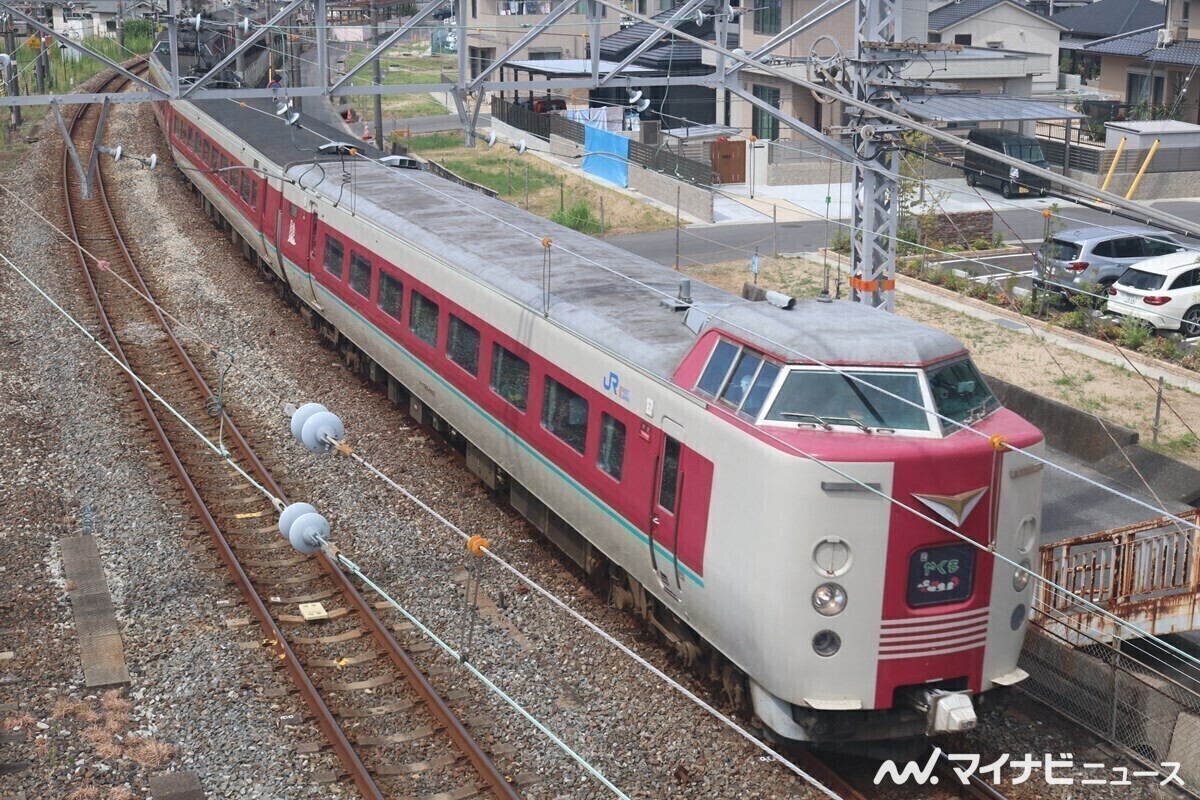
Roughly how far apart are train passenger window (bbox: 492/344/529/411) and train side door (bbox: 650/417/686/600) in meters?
2.92

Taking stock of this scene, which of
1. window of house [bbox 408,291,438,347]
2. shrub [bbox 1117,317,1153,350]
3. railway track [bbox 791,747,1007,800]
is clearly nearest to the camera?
railway track [bbox 791,747,1007,800]

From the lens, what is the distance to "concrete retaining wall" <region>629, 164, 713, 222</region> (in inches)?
1417

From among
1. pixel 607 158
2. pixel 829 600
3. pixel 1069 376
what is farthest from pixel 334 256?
pixel 607 158

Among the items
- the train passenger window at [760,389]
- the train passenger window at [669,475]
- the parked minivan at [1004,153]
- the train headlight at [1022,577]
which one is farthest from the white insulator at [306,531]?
the parked minivan at [1004,153]

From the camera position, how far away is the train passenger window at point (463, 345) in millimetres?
14906

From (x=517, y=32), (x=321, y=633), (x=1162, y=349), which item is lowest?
(x=321, y=633)

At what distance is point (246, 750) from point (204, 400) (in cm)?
932

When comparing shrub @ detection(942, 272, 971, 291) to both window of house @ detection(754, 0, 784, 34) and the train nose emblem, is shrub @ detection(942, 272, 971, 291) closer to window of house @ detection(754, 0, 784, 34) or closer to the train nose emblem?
the train nose emblem

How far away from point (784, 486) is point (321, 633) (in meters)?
5.37

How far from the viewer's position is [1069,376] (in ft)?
72.8

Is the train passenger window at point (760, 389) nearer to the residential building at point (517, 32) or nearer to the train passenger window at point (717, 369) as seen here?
the train passenger window at point (717, 369)

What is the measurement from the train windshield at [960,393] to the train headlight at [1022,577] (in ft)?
3.66

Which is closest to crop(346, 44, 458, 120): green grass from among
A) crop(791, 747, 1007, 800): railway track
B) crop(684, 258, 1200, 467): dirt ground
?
crop(684, 258, 1200, 467): dirt ground

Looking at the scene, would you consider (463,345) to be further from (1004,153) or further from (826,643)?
(1004,153)
